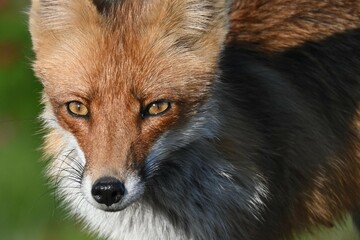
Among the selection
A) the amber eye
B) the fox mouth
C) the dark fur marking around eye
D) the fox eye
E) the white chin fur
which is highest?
the dark fur marking around eye

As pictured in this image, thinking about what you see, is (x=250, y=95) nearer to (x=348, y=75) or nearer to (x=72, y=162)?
(x=348, y=75)

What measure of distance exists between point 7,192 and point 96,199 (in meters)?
2.71

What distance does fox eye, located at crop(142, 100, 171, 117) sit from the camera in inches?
199

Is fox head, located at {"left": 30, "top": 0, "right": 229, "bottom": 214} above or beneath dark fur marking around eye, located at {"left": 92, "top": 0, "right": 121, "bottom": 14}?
beneath

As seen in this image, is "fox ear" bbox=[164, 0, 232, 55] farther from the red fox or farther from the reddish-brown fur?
the reddish-brown fur

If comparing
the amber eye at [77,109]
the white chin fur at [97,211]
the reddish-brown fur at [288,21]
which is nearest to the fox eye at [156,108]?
the amber eye at [77,109]

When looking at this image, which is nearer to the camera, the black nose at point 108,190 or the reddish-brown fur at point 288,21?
the black nose at point 108,190

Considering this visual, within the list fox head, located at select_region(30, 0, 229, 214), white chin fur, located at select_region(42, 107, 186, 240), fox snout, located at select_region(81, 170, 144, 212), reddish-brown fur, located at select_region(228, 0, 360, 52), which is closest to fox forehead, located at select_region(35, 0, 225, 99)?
fox head, located at select_region(30, 0, 229, 214)

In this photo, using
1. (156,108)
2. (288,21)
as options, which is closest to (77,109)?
(156,108)

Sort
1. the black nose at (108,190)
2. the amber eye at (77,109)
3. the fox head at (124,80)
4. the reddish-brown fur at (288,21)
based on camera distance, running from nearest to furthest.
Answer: the black nose at (108,190) → the fox head at (124,80) → the amber eye at (77,109) → the reddish-brown fur at (288,21)

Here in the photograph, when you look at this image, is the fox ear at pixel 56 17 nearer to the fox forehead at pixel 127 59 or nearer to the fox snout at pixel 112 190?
the fox forehead at pixel 127 59

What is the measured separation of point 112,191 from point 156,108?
522 millimetres

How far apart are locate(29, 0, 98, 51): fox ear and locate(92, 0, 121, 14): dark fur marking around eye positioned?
0.31 feet

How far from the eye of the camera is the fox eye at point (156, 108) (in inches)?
199
